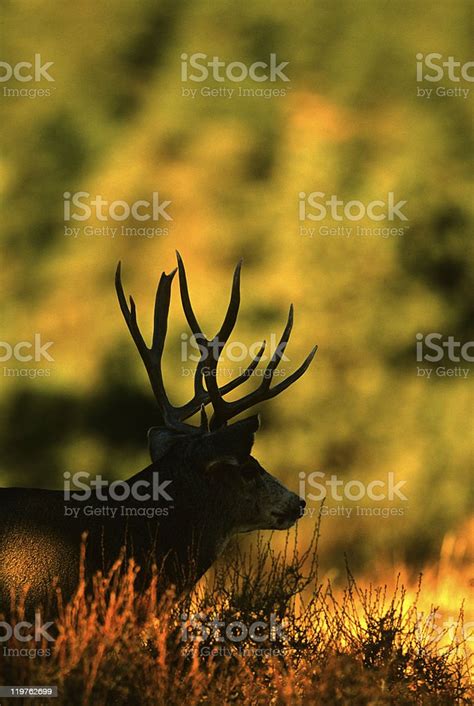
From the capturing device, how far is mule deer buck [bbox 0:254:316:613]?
7434mm

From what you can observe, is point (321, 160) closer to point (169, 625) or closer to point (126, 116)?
point (126, 116)

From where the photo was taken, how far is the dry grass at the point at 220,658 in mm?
6531

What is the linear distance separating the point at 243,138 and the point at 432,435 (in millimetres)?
3571

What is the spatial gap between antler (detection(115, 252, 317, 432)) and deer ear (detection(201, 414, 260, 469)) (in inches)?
12.3

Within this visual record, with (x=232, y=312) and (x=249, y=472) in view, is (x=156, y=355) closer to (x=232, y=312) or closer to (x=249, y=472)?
(x=232, y=312)

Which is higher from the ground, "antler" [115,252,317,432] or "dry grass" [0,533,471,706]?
"antler" [115,252,317,432]

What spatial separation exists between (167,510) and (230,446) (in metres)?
0.51

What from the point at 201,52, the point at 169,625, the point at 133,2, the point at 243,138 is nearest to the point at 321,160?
the point at 243,138

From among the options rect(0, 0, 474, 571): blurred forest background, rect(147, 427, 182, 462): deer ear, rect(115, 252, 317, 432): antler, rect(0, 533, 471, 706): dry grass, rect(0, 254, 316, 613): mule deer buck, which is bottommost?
rect(0, 533, 471, 706): dry grass

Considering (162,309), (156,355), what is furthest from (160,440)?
(162,309)

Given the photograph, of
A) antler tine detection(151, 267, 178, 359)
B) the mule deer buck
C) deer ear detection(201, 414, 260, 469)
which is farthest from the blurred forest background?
deer ear detection(201, 414, 260, 469)

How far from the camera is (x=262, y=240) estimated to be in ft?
44.7

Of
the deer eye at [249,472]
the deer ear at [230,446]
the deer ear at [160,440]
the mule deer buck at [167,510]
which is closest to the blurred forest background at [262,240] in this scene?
the deer ear at [160,440]

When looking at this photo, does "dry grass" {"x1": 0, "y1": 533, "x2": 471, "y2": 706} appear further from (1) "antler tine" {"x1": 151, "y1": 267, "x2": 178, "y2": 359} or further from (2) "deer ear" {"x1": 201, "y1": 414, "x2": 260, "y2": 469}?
(1) "antler tine" {"x1": 151, "y1": 267, "x2": 178, "y2": 359}
